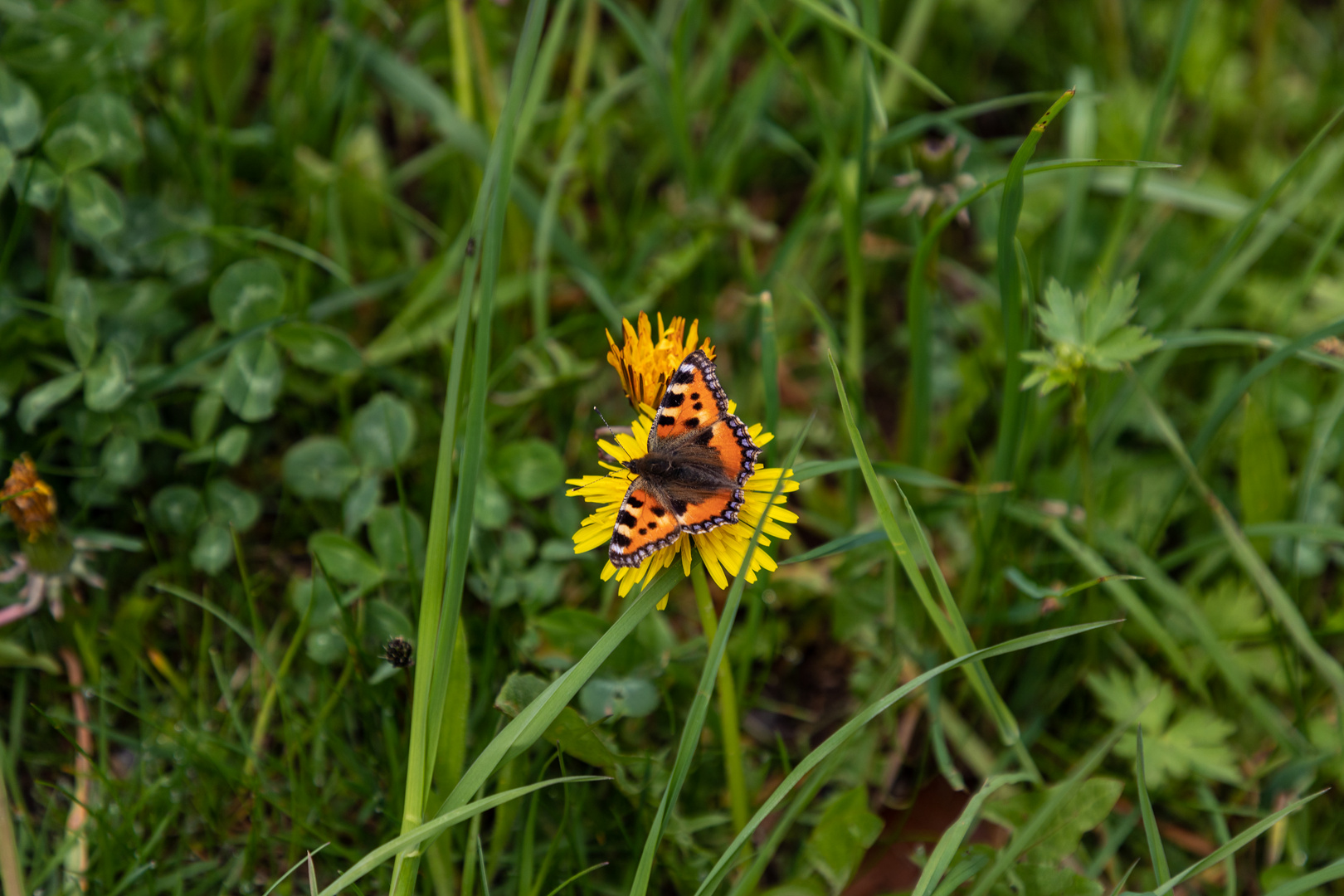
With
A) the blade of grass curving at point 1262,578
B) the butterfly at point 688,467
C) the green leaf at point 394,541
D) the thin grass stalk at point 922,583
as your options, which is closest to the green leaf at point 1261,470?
the blade of grass curving at point 1262,578

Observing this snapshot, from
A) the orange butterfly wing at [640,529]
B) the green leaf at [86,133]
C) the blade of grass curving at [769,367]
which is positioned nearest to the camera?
the orange butterfly wing at [640,529]

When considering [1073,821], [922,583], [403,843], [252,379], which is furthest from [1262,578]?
[252,379]

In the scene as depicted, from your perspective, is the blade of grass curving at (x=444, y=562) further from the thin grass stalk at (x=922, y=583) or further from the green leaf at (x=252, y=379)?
the green leaf at (x=252, y=379)

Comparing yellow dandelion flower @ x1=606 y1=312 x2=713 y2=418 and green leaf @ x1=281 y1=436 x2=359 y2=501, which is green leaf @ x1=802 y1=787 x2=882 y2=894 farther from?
green leaf @ x1=281 y1=436 x2=359 y2=501

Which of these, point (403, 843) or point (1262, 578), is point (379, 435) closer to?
point (403, 843)

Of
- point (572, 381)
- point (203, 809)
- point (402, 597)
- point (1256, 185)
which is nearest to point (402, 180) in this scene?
point (572, 381)

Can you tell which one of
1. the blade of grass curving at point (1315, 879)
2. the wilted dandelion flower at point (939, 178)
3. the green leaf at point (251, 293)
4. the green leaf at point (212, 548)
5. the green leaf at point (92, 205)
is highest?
the wilted dandelion flower at point (939, 178)

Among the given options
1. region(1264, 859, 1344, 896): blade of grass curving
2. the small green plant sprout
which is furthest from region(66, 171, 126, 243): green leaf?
region(1264, 859, 1344, 896): blade of grass curving
